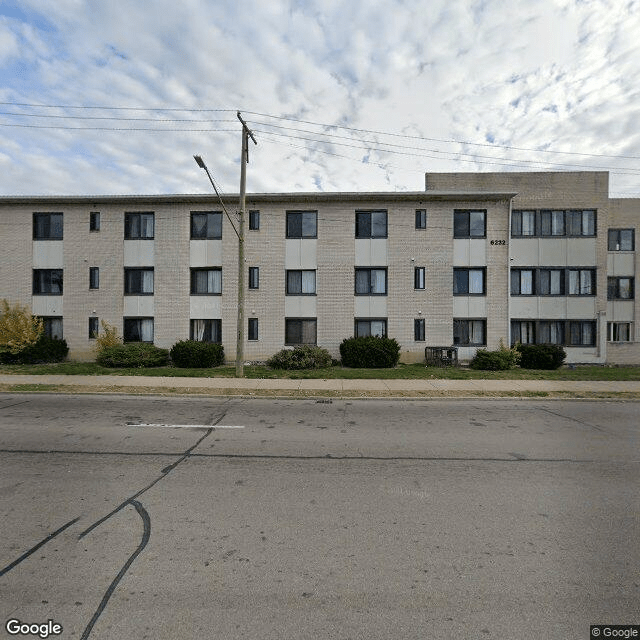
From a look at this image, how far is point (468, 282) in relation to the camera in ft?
64.1

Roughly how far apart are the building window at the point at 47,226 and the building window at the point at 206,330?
922 cm

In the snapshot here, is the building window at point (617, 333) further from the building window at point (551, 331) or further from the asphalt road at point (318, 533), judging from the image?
the asphalt road at point (318, 533)

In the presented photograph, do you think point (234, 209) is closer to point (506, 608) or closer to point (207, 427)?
point (207, 427)

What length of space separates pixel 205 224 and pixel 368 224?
8823 mm

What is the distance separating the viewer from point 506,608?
274cm

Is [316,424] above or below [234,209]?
below

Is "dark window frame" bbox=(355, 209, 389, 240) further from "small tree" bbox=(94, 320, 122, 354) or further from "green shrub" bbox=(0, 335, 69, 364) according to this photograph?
"green shrub" bbox=(0, 335, 69, 364)

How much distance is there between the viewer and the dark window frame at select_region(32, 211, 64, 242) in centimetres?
1998

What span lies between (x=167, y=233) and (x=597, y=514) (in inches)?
806

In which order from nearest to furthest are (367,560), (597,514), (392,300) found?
(367,560) < (597,514) < (392,300)

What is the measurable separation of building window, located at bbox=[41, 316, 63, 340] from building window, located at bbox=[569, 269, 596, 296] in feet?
91.5

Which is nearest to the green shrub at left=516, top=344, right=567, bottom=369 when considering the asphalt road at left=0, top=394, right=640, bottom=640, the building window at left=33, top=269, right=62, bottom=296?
the asphalt road at left=0, top=394, right=640, bottom=640

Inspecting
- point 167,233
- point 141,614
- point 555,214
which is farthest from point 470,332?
point 141,614

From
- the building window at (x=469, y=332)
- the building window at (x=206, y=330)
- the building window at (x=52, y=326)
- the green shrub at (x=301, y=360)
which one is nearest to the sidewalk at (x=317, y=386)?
the green shrub at (x=301, y=360)
